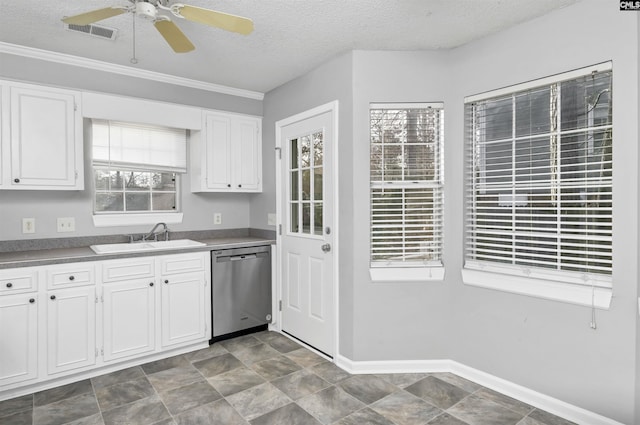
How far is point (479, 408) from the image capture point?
2381 millimetres

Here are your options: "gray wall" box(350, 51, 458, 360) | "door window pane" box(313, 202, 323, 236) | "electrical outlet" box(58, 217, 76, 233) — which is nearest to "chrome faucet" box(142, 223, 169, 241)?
"electrical outlet" box(58, 217, 76, 233)

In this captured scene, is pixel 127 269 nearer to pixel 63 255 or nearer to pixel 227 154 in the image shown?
pixel 63 255

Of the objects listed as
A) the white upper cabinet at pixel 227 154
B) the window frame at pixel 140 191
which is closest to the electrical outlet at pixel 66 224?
the window frame at pixel 140 191

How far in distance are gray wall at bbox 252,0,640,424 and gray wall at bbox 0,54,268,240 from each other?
1176 millimetres

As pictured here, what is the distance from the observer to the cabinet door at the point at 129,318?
286 centimetres

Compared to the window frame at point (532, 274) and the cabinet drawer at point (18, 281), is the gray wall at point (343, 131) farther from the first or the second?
the cabinet drawer at point (18, 281)

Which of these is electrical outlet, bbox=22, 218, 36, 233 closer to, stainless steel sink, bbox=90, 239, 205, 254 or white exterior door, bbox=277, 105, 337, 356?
stainless steel sink, bbox=90, 239, 205, 254

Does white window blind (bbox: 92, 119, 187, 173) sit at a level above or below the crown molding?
below

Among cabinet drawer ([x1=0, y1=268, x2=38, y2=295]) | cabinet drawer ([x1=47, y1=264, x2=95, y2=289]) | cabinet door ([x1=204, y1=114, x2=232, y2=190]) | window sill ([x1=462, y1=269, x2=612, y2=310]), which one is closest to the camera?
window sill ([x1=462, y1=269, x2=612, y2=310])

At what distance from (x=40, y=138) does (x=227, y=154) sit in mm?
1519

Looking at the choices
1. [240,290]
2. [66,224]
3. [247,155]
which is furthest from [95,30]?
[240,290]

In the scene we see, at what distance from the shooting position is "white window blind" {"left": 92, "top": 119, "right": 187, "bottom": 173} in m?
3.29

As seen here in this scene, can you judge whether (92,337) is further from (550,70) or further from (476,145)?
(550,70)

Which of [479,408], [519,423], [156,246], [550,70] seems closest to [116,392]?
[156,246]
